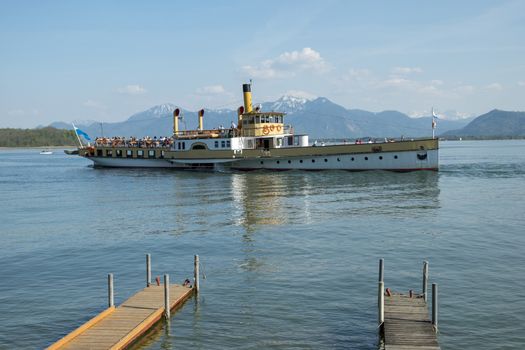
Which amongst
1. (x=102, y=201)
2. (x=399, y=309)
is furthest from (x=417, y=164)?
(x=399, y=309)

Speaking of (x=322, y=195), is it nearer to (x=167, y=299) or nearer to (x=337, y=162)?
(x=337, y=162)

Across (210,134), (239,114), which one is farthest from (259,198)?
(210,134)

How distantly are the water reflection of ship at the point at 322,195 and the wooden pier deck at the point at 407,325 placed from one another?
16.1 m

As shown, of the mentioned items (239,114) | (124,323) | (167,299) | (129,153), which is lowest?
(124,323)

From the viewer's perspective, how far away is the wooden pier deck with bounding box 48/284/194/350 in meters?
14.6

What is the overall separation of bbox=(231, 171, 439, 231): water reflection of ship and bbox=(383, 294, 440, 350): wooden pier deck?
16.1 m

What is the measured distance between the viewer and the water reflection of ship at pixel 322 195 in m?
37.2

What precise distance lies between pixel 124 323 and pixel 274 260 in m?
9.67

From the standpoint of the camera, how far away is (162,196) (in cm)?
4953

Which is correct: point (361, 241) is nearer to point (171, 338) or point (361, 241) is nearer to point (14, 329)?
point (171, 338)

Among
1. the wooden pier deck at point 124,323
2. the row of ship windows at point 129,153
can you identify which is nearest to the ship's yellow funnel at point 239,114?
the row of ship windows at point 129,153

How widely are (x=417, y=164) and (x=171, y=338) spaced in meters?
51.9

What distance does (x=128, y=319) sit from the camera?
16312 mm

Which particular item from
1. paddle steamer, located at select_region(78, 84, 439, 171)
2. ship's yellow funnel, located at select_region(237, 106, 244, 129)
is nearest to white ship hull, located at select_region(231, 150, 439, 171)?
paddle steamer, located at select_region(78, 84, 439, 171)
